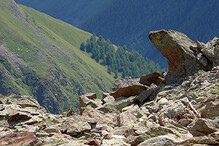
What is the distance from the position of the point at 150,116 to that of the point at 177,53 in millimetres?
17055

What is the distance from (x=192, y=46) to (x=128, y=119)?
57.7 ft

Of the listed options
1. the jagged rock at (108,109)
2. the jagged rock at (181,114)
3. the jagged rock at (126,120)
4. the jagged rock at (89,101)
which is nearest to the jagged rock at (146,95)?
the jagged rock at (108,109)

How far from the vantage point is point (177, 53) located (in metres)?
34.0

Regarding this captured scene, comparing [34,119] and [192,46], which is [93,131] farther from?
[192,46]

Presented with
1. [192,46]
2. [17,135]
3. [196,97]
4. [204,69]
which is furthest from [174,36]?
[17,135]

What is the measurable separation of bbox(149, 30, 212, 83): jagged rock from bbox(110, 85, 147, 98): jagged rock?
10.8 ft

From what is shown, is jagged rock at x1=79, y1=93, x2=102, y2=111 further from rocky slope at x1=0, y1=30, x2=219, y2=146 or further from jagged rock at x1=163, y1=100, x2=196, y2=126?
jagged rock at x1=163, y1=100, x2=196, y2=126

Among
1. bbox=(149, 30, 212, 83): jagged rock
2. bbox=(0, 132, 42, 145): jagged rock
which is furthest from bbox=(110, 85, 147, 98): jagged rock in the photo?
bbox=(0, 132, 42, 145): jagged rock

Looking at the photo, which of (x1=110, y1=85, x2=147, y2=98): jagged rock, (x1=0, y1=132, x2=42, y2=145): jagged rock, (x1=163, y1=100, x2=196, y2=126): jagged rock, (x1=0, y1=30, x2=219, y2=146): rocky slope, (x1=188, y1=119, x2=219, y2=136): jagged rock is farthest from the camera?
(x1=110, y1=85, x2=147, y2=98): jagged rock

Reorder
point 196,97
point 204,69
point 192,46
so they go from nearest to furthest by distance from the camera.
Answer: point 196,97 < point 204,69 < point 192,46

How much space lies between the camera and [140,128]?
51.2ft

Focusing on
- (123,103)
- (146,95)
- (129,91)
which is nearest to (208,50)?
(146,95)

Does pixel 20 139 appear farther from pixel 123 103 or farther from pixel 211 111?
pixel 123 103

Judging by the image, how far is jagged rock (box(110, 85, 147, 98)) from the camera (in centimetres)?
3381
